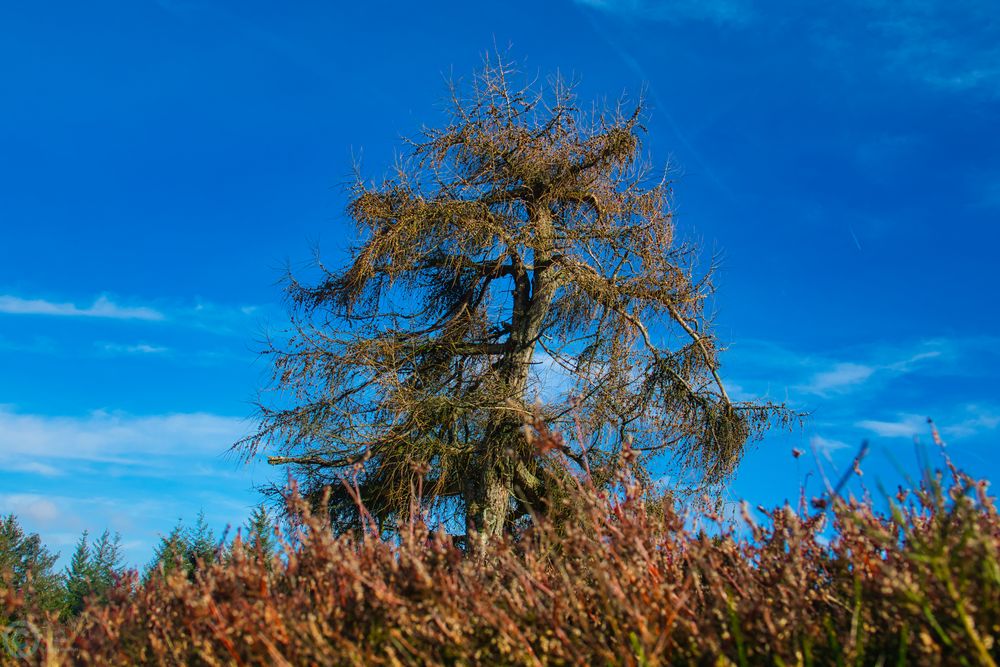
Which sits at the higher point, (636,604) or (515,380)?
(515,380)

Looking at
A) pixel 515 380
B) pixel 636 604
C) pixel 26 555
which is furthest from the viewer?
pixel 26 555

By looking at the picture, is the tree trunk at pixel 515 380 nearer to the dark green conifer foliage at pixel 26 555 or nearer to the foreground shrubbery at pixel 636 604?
the foreground shrubbery at pixel 636 604

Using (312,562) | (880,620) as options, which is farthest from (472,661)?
(880,620)

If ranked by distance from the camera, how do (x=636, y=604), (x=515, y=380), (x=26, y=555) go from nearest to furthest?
(x=636, y=604)
(x=515, y=380)
(x=26, y=555)

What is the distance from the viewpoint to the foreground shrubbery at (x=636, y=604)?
2.30m

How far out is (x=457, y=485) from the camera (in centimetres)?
1167

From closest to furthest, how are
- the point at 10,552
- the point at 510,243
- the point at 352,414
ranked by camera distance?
the point at 352,414 < the point at 510,243 < the point at 10,552

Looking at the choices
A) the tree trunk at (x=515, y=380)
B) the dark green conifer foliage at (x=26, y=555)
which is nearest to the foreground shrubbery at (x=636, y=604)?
the tree trunk at (x=515, y=380)

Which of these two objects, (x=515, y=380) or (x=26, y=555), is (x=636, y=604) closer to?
(x=515, y=380)

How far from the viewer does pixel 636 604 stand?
8.14 ft

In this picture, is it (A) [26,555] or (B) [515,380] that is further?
(A) [26,555]

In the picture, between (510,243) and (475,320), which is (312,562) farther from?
(475,320)

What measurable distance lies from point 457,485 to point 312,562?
8.35m

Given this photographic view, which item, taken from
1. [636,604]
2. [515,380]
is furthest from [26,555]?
[636,604]
